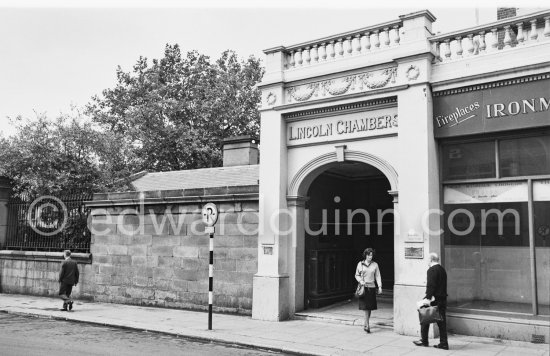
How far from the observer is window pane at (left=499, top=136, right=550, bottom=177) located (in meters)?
9.57

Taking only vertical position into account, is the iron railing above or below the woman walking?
above

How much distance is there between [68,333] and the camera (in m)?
10.5

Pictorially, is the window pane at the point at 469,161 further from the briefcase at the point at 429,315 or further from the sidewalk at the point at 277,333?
the sidewalk at the point at 277,333

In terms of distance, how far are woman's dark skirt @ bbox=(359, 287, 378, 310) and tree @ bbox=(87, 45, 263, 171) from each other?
22.0m

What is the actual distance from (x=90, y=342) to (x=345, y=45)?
27.3 feet

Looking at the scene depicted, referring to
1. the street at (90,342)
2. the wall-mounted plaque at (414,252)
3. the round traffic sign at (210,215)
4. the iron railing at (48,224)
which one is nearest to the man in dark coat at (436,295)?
the wall-mounted plaque at (414,252)

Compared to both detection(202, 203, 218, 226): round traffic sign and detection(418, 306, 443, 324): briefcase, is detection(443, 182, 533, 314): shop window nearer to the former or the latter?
detection(418, 306, 443, 324): briefcase

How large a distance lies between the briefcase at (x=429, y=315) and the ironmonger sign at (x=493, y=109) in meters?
3.56

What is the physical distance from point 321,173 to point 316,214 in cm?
110

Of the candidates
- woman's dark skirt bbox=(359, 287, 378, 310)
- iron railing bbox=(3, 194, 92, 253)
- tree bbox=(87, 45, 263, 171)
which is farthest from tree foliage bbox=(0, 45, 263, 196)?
woman's dark skirt bbox=(359, 287, 378, 310)

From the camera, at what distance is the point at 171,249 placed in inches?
560

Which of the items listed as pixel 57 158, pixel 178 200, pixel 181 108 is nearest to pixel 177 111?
pixel 181 108

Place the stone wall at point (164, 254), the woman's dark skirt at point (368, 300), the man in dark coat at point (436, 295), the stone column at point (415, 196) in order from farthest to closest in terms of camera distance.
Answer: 1. the stone wall at point (164, 254)
2. the woman's dark skirt at point (368, 300)
3. the stone column at point (415, 196)
4. the man in dark coat at point (436, 295)

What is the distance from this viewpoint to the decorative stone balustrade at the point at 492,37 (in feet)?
31.4
